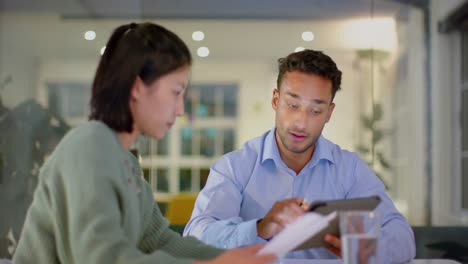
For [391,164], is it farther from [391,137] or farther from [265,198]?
[265,198]

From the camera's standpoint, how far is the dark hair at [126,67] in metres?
1.13

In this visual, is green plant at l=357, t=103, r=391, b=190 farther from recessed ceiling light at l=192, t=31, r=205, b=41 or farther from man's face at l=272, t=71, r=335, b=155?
man's face at l=272, t=71, r=335, b=155

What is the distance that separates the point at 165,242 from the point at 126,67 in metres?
0.41

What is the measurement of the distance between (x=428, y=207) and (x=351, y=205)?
405 centimetres

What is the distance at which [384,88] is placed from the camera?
5223mm

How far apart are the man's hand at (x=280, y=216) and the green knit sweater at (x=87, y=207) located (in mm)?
421

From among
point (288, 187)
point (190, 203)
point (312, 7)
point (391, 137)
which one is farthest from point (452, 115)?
point (288, 187)

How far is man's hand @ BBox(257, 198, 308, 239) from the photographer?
1474mm

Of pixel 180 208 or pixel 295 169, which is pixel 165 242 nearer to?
pixel 295 169

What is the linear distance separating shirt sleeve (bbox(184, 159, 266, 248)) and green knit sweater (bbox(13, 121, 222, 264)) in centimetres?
73

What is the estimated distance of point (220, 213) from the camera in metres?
2.05

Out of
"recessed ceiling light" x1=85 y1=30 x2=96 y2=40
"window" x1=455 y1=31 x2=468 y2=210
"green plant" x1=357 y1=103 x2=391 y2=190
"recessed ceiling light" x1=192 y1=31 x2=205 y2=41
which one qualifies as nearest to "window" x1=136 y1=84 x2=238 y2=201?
"recessed ceiling light" x1=192 y1=31 x2=205 y2=41

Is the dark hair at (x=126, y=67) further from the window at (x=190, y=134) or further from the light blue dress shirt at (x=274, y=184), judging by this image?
the window at (x=190, y=134)

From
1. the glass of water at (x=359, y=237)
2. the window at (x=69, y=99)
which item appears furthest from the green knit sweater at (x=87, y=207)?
the window at (x=69, y=99)
